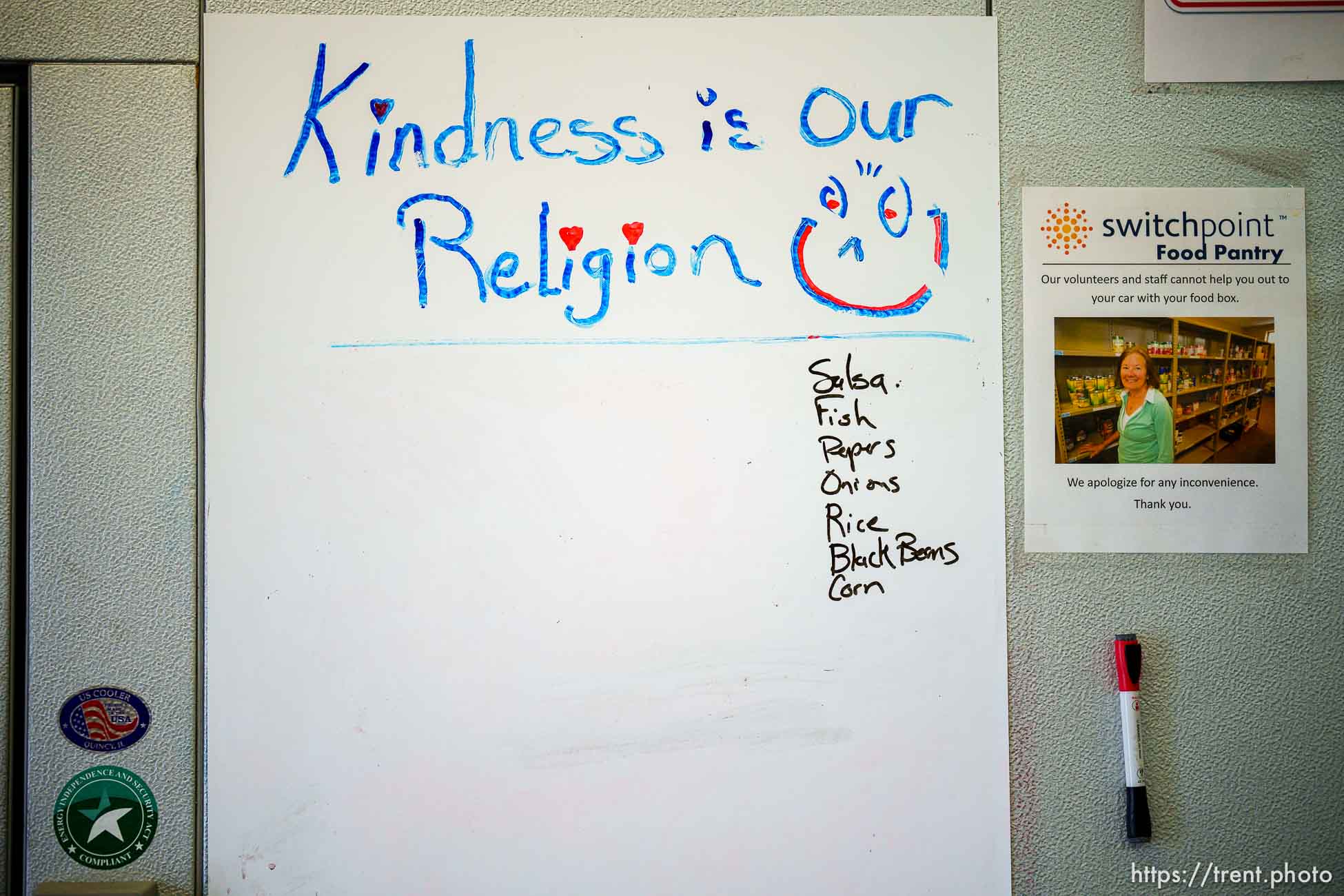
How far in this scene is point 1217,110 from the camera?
1.10 metres

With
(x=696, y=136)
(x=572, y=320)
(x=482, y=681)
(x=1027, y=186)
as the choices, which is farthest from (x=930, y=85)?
(x=482, y=681)

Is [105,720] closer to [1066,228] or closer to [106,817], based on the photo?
[106,817]

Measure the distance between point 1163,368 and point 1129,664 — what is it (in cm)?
43

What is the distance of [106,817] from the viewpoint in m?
1.05

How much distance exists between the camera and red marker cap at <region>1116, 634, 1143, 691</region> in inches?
41.5

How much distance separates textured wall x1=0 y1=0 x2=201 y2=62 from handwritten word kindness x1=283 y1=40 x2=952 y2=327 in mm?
213

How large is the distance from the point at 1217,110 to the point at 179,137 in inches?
60.1

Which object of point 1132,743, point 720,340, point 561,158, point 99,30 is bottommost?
point 1132,743

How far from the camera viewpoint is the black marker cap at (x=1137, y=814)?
3.43ft

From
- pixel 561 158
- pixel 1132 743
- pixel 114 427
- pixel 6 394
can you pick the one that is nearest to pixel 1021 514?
pixel 1132 743

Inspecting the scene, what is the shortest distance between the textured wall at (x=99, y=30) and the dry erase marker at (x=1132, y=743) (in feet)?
5.27

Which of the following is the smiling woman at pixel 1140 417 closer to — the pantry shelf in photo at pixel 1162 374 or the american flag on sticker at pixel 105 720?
the pantry shelf in photo at pixel 1162 374

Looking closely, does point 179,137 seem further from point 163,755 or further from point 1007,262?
point 1007,262

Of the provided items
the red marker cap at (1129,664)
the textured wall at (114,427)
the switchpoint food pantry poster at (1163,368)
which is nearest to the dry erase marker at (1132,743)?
the red marker cap at (1129,664)
